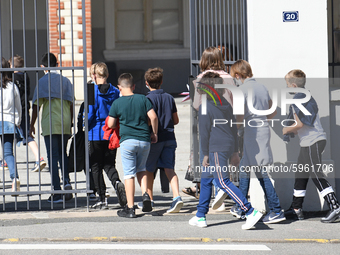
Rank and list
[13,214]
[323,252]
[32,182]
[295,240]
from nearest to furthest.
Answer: [323,252], [295,240], [13,214], [32,182]

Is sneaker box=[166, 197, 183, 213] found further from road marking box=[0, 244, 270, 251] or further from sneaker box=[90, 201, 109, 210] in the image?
road marking box=[0, 244, 270, 251]

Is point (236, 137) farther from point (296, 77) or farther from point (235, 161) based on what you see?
point (296, 77)

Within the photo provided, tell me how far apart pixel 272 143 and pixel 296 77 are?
82 cm

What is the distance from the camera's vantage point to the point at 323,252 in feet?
17.0

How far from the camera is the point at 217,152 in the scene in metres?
5.89

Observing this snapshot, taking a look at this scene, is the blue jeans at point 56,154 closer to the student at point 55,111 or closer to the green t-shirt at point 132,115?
the student at point 55,111

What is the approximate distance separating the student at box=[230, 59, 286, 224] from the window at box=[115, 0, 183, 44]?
12996mm

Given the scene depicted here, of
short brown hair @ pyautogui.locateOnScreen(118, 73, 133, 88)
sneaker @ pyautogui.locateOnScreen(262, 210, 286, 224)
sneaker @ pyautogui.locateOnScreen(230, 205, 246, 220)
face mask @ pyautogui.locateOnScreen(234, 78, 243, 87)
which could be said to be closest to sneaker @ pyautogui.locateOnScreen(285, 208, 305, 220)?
sneaker @ pyautogui.locateOnScreen(262, 210, 286, 224)

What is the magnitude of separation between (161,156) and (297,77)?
1802 millimetres

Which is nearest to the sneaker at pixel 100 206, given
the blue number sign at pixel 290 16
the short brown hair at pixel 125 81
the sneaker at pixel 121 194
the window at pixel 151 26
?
the sneaker at pixel 121 194

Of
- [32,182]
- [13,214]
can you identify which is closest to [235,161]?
[13,214]

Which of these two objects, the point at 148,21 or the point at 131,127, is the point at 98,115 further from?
the point at 148,21

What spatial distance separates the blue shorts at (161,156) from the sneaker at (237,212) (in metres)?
0.87

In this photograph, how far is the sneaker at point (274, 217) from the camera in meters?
6.15
